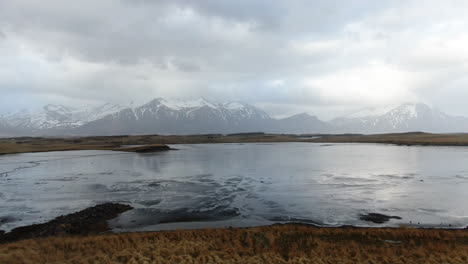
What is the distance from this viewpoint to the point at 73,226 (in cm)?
2264

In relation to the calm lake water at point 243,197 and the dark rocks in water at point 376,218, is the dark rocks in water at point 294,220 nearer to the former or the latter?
the calm lake water at point 243,197

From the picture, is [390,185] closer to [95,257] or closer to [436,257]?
[436,257]

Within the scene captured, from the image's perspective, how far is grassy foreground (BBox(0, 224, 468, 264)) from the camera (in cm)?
1512

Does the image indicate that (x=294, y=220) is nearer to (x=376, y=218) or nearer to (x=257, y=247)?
(x=376, y=218)

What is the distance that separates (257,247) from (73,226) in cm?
1443

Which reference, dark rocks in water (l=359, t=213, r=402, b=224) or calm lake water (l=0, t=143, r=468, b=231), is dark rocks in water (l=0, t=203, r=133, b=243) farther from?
dark rocks in water (l=359, t=213, r=402, b=224)

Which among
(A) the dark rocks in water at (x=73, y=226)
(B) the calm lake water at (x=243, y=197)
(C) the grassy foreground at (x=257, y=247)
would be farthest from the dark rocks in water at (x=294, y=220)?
(A) the dark rocks in water at (x=73, y=226)

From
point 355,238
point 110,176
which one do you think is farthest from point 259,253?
point 110,176

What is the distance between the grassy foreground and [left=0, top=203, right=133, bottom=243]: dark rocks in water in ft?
Result: 8.91

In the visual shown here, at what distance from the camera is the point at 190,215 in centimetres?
2633

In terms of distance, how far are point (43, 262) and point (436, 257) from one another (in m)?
19.4

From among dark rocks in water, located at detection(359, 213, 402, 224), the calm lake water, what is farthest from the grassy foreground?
the calm lake water

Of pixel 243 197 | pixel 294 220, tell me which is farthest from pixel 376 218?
pixel 243 197

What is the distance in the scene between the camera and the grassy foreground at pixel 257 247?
15125 millimetres
